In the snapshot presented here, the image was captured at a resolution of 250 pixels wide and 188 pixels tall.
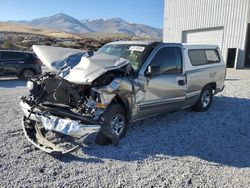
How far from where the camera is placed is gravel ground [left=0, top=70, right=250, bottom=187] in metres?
4.33

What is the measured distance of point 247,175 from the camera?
4672 mm

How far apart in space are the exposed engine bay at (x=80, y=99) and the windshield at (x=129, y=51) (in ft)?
1.29

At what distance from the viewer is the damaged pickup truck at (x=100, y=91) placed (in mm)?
5238

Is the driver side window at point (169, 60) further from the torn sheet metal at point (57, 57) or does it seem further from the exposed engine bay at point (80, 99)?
the torn sheet metal at point (57, 57)

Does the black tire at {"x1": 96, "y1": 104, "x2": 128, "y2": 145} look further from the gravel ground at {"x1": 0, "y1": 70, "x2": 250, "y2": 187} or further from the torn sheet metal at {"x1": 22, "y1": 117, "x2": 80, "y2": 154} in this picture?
the torn sheet metal at {"x1": 22, "y1": 117, "x2": 80, "y2": 154}

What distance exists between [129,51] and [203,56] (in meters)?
2.79

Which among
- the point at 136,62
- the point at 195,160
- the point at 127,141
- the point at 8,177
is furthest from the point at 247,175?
the point at 8,177

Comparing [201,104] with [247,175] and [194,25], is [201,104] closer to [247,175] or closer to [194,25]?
[247,175]

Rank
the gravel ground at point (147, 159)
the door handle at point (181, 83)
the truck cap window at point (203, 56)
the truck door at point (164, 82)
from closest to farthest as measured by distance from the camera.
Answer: the gravel ground at point (147, 159), the truck door at point (164, 82), the door handle at point (181, 83), the truck cap window at point (203, 56)

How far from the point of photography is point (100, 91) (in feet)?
17.2

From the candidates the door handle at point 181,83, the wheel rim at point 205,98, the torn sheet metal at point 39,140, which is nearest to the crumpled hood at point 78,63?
the torn sheet metal at point 39,140

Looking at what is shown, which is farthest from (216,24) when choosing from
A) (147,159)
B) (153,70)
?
(147,159)

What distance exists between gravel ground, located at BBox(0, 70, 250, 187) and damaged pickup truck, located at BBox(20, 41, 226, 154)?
0.94 feet

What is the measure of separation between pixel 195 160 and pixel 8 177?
293cm
